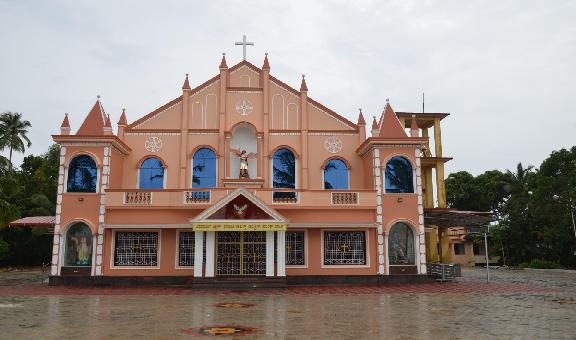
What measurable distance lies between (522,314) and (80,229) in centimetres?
1768

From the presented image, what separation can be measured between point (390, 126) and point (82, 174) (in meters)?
14.4

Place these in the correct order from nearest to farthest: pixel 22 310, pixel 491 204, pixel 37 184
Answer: pixel 22 310 < pixel 37 184 < pixel 491 204

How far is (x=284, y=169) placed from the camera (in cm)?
2372

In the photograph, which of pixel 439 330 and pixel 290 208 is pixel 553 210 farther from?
pixel 439 330

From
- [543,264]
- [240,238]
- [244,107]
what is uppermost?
[244,107]

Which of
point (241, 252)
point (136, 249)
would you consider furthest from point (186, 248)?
point (241, 252)

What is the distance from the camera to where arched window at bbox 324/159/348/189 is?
23.7 metres

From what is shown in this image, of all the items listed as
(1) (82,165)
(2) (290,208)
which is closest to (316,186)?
(2) (290,208)

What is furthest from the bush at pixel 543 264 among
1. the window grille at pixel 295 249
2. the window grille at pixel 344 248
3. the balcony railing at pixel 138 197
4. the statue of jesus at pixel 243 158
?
the balcony railing at pixel 138 197

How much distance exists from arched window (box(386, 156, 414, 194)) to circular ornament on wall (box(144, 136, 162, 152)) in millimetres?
11015

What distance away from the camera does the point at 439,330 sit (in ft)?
31.4

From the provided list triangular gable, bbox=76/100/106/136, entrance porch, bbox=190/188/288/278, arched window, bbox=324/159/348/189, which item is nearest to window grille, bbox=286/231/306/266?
entrance porch, bbox=190/188/288/278

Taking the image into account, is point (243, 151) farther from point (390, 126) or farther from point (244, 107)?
point (390, 126)

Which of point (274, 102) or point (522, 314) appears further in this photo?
point (274, 102)
